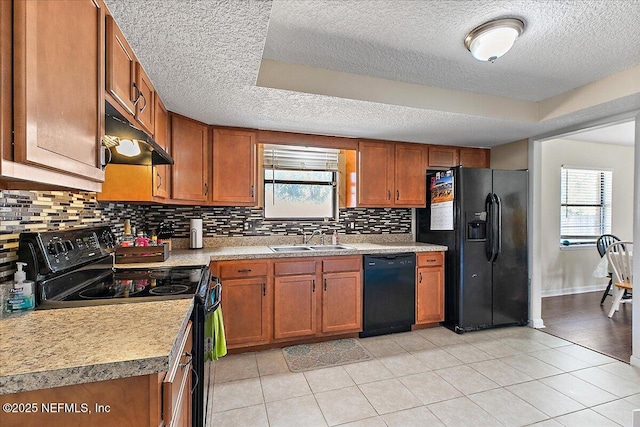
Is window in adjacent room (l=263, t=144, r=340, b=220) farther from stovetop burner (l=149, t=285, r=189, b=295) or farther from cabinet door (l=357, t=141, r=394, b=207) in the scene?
stovetop burner (l=149, t=285, r=189, b=295)

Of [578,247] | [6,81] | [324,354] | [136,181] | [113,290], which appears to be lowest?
[324,354]

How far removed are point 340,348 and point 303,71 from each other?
2.40 metres

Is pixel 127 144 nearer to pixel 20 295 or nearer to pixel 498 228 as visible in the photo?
pixel 20 295

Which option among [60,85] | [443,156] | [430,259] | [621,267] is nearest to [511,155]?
[443,156]

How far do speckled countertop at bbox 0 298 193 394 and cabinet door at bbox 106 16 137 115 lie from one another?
93cm

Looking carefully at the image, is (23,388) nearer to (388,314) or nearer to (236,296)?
(236,296)

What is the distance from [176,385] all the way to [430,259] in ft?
9.45

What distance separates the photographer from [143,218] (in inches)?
118

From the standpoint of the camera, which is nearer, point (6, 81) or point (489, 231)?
point (6, 81)

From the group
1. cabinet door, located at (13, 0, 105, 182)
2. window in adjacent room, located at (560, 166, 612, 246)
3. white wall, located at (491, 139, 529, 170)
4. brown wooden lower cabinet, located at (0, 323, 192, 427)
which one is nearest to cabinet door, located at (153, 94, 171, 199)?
cabinet door, located at (13, 0, 105, 182)

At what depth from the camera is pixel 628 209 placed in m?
5.11

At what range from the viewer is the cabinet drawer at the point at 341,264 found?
297 cm

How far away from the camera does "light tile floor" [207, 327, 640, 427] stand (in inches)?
74.8

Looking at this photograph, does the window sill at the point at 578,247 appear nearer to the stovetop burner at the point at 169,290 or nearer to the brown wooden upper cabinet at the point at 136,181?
the stovetop burner at the point at 169,290
